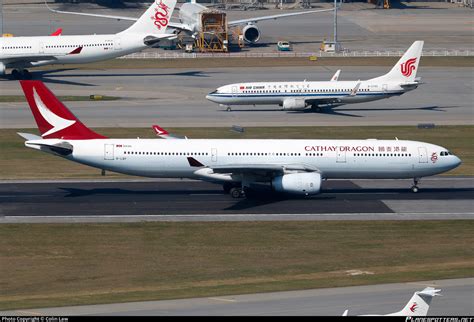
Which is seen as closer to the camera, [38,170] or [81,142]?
[81,142]

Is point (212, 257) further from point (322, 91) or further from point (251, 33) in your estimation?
point (251, 33)

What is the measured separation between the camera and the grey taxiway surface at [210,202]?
195ft

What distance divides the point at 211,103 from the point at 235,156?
1704 inches

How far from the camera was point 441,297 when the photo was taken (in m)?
40.5

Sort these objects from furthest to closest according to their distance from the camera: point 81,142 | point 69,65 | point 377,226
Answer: point 69,65 < point 81,142 < point 377,226

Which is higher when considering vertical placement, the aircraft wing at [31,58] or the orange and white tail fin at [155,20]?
the orange and white tail fin at [155,20]

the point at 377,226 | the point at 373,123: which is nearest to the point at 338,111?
the point at 373,123

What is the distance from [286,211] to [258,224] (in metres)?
3.64

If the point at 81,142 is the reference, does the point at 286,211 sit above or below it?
below

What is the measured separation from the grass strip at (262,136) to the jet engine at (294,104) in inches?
375

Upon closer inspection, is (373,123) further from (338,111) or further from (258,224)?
(258,224)

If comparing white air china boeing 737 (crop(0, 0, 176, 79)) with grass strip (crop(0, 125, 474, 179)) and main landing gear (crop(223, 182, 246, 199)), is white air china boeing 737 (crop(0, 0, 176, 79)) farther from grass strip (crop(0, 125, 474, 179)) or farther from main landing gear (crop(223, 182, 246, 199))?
main landing gear (crop(223, 182, 246, 199))

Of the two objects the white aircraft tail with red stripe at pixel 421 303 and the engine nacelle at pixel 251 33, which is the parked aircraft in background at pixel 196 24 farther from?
the white aircraft tail with red stripe at pixel 421 303

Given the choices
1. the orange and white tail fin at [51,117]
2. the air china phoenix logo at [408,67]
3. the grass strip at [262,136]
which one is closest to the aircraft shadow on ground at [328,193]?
the orange and white tail fin at [51,117]
